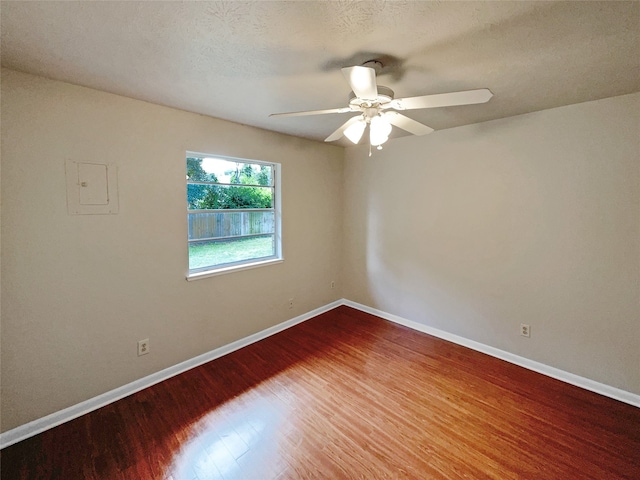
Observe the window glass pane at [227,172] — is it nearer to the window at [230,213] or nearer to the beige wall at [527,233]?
the window at [230,213]

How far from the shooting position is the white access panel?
6.18 feet

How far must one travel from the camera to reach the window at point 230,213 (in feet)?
8.56

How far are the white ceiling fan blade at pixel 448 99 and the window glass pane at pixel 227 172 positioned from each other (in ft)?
5.96

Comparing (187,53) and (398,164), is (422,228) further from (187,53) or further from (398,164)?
(187,53)

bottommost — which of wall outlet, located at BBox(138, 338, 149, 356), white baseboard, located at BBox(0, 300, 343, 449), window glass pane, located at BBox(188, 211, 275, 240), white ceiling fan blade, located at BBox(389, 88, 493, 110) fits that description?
white baseboard, located at BBox(0, 300, 343, 449)

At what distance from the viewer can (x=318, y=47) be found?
1.40 metres

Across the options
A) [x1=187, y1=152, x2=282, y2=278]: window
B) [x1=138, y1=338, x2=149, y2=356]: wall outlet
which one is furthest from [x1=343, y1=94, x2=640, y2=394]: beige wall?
[x1=138, y1=338, x2=149, y2=356]: wall outlet

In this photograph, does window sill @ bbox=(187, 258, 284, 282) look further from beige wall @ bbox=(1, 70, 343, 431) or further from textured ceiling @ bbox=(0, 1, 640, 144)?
textured ceiling @ bbox=(0, 1, 640, 144)

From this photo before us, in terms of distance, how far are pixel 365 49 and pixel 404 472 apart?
234 cm

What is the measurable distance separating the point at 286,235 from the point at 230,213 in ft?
2.44

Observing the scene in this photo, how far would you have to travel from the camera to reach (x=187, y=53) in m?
1.44

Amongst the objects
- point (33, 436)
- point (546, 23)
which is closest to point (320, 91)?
point (546, 23)

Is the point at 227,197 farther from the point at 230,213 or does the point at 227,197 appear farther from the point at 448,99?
the point at 448,99

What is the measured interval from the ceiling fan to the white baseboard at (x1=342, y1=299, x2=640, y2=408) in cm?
232
